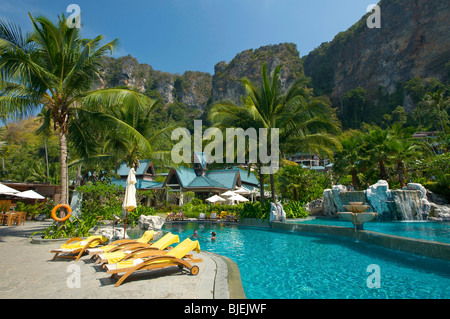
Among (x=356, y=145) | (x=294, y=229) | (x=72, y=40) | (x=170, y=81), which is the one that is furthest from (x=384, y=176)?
(x=170, y=81)

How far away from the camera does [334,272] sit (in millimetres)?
5551

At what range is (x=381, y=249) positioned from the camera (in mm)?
7406

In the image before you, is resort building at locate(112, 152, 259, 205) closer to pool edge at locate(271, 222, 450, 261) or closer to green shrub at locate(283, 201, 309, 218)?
green shrub at locate(283, 201, 309, 218)

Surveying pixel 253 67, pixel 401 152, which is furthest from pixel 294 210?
pixel 253 67

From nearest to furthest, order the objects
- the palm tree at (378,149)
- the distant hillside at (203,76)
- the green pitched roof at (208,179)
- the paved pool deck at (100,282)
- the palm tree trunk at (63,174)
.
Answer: the paved pool deck at (100,282), the palm tree trunk at (63,174), the palm tree at (378,149), the green pitched roof at (208,179), the distant hillside at (203,76)

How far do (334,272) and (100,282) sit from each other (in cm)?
453

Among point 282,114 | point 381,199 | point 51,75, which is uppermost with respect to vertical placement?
point 282,114

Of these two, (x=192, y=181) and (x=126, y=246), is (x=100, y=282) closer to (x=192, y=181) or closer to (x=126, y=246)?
A: (x=126, y=246)

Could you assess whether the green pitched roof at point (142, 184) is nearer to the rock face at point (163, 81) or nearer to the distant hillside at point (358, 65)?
the distant hillside at point (358, 65)

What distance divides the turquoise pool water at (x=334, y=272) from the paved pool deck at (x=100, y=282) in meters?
0.77

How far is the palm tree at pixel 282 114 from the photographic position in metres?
13.3

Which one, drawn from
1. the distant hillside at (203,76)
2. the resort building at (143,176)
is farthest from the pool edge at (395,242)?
the distant hillside at (203,76)

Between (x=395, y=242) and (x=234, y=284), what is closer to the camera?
(x=234, y=284)

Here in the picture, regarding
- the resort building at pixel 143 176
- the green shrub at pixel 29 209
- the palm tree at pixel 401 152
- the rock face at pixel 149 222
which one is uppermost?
the palm tree at pixel 401 152
